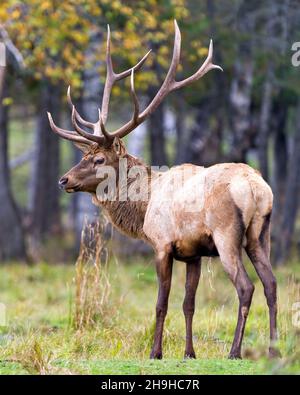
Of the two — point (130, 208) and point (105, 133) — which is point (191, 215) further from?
point (105, 133)

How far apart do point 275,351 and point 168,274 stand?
1.43m

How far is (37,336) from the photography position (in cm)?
977

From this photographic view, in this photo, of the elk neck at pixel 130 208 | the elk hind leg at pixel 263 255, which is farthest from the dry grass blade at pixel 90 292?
the elk hind leg at pixel 263 255

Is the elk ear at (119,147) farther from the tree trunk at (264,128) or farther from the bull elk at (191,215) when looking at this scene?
the tree trunk at (264,128)

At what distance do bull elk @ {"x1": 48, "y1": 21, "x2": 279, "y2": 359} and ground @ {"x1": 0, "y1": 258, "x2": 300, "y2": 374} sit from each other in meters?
0.41

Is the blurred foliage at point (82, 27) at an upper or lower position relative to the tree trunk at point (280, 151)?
upper

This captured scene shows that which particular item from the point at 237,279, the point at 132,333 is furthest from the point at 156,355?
the point at 132,333

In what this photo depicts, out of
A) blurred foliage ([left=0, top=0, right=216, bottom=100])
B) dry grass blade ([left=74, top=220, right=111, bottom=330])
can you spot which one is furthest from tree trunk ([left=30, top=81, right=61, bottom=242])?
dry grass blade ([left=74, top=220, right=111, bottom=330])

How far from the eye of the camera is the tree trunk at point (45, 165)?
22375 mm

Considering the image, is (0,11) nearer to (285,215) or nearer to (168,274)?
(285,215)

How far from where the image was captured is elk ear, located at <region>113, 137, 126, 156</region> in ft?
32.0

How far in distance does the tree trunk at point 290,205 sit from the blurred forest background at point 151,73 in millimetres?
22

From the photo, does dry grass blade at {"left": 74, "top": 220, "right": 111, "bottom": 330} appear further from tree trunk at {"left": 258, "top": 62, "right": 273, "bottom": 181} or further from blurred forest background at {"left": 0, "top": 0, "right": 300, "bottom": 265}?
tree trunk at {"left": 258, "top": 62, "right": 273, "bottom": 181}
